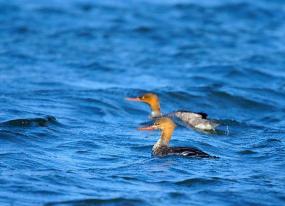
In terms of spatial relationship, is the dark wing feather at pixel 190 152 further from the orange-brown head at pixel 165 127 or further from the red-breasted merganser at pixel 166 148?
the orange-brown head at pixel 165 127

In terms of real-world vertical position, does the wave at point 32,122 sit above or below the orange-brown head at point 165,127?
below

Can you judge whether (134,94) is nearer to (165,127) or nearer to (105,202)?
(165,127)

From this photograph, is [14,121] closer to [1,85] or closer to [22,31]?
[1,85]

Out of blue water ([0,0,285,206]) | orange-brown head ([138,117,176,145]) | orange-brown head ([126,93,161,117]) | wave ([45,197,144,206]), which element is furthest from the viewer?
orange-brown head ([126,93,161,117])

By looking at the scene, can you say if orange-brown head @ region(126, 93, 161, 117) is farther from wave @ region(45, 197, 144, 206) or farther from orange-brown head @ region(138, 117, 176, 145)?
wave @ region(45, 197, 144, 206)

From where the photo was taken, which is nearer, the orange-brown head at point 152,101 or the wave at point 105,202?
the wave at point 105,202

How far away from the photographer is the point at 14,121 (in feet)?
46.8

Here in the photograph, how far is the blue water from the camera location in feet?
35.9

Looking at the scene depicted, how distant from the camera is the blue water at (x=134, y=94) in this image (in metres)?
10.9

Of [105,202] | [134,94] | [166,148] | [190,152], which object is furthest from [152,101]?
[105,202]

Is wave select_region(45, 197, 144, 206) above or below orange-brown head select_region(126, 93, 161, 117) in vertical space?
above

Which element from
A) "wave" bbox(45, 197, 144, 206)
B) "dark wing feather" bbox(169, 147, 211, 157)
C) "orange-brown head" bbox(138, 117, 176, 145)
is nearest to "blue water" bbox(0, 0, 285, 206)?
"wave" bbox(45, 197, 144, 206)

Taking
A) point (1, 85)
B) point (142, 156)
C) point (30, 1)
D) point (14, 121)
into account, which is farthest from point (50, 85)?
point (30, 1)

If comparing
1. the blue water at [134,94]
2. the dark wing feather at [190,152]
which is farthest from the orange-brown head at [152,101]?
the dark wing feather at [190,152]
